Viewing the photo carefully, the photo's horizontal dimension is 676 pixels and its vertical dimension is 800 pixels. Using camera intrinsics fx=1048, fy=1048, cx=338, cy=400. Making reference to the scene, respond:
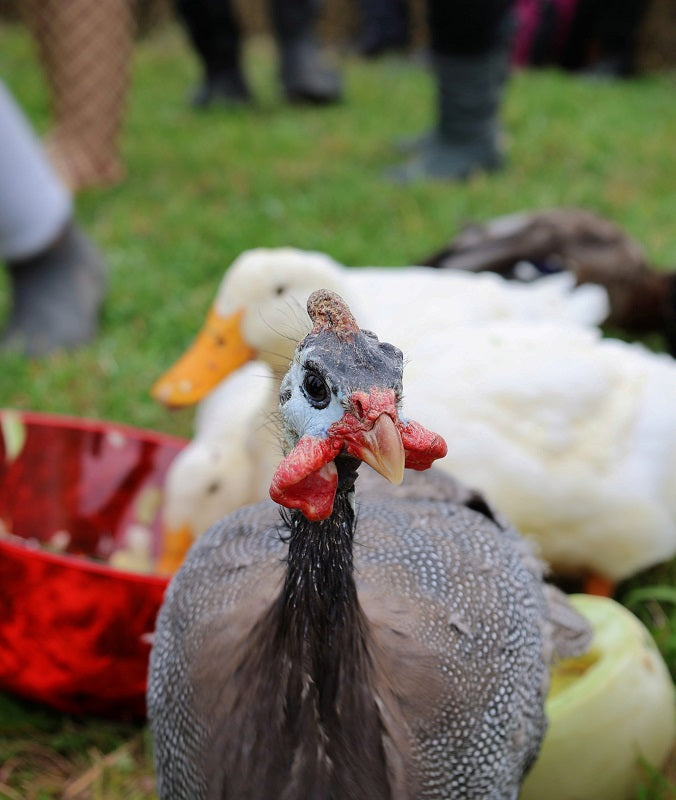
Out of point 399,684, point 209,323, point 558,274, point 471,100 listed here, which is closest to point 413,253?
point 558,274

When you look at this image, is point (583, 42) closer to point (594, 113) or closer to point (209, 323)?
point (594, 113)

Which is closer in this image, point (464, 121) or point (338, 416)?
point (338, 416)

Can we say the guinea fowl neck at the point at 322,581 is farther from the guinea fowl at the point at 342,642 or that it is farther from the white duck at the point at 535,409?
the white duck at the point at 535,409

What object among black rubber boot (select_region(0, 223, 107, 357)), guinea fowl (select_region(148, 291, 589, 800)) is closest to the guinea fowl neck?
guinea fowl (select_region(148, 291, 589, 800))

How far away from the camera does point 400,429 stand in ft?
3.09

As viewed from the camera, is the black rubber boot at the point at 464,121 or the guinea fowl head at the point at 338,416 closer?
the guinea fowl head at the point at 338,416

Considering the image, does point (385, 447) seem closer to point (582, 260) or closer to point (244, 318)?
point (244, 318)

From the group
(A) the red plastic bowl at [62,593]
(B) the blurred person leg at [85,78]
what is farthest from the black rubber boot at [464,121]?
(A) the red plastic bowl at [62,593]

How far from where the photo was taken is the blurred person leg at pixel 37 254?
2.62 meters

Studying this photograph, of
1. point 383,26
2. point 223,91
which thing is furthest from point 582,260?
point 383,26

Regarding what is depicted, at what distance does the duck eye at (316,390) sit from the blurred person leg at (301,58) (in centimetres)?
456

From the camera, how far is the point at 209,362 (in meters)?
1.88

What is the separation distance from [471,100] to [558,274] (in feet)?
5.56

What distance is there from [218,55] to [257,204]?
181 cm
